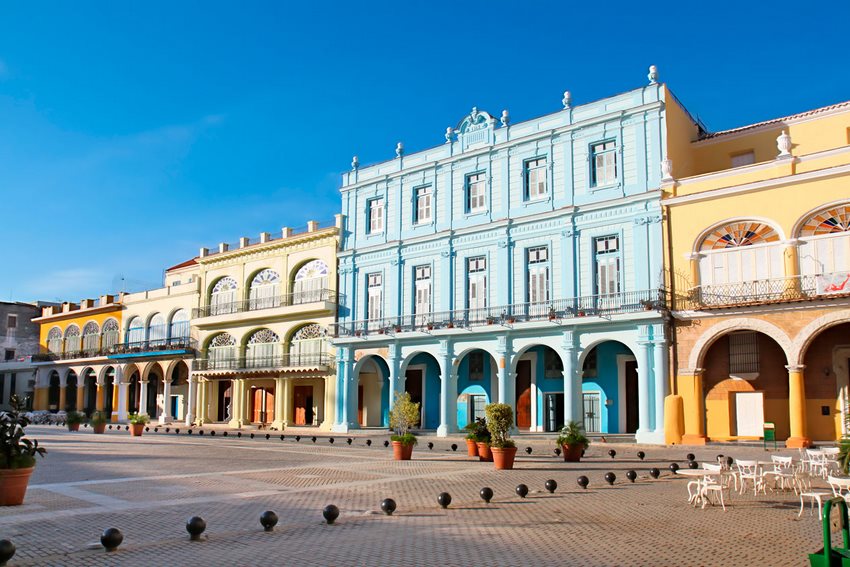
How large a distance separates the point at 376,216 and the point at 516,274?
30.4 feet

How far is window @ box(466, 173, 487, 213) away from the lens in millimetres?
34156

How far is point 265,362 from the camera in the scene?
42219 millimetres

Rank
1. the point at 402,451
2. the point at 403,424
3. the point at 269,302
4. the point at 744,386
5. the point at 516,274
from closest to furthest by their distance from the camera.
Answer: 1. the point at 402,451
2. the point at 403,424
3. the point at 744,386
4. the point at 516,274
5. the point at 269,302

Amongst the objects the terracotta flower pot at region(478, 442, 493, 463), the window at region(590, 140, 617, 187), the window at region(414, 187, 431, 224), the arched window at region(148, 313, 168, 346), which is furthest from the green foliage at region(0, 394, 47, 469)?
the arched window at region(148, 313, 168, 346)

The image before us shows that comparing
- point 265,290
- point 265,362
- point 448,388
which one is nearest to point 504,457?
point 448,388

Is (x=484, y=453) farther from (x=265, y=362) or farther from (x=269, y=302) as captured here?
(x=269, y=302)

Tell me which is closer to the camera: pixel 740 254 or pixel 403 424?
pixel 403 424

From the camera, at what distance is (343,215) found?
3931cm

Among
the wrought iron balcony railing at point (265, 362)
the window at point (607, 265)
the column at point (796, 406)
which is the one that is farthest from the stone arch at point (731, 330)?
the wrought iron balcony railing at point (265, 362)

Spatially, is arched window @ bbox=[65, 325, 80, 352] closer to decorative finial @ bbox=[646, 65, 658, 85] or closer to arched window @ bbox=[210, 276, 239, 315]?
arched window @ bbox=[210, 276, 239, 315]

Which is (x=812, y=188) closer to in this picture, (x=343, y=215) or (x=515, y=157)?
(x=515, y=157)

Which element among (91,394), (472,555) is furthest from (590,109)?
(91,394)

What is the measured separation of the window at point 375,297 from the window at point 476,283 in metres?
5.21

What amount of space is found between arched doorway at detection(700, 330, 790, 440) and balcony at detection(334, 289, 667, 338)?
9.48ft
